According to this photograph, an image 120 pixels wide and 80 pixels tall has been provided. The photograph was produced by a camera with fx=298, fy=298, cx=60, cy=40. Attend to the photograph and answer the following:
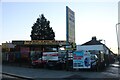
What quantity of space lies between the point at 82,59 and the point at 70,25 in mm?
3841

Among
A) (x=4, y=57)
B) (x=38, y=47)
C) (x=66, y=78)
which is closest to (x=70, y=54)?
(x=66, y=78)

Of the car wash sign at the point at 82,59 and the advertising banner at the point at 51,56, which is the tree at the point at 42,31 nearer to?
the advertising banner at the point at 51,56

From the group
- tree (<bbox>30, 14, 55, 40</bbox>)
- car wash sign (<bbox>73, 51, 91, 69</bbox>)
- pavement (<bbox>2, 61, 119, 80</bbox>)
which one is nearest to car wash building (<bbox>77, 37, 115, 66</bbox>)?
car wash sign (<bbox>73, 51, 91, 69</bbox>)

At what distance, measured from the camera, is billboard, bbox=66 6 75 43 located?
30.5 meters

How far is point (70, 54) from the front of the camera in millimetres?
34438

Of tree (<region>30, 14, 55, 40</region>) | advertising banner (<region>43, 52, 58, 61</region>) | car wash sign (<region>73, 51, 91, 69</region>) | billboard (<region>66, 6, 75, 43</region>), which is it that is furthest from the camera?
tree (<region>30, 14, 55, 40</region>)

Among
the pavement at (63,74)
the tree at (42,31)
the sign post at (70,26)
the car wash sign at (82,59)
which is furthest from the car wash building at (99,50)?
the tree at (42,31)

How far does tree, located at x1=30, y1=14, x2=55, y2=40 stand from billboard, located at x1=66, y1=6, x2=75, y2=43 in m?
58.2

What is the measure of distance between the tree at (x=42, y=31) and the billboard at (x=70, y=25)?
58.2 metres

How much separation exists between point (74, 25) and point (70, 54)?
368 cm

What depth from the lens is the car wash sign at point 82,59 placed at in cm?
3020

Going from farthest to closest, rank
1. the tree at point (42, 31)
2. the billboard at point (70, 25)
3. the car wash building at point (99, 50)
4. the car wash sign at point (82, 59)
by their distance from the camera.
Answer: the tree at point (42, 31) → the car wash building at point (99, 50) → the billboard at point (70, 25) → the car wash sign at point (82, 59)

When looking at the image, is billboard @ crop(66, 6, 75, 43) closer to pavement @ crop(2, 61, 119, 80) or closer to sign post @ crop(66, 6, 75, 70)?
sign post @ crop(66, 6, 75, 70)

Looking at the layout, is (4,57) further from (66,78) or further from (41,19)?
(41,19)
